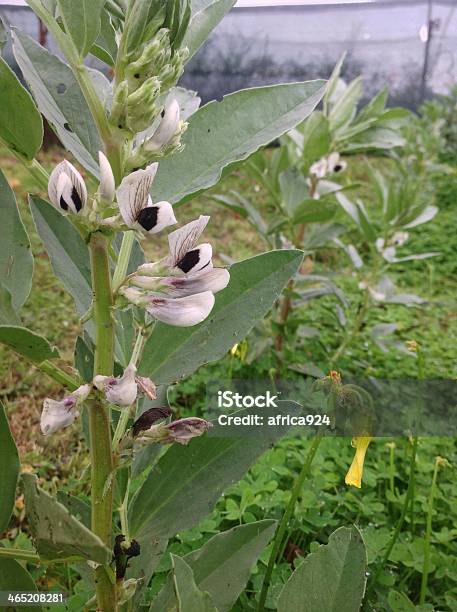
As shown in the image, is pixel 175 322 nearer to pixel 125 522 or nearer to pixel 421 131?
pixel 125 522

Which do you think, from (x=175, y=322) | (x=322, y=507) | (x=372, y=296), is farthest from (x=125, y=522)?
(x=372, y=296)

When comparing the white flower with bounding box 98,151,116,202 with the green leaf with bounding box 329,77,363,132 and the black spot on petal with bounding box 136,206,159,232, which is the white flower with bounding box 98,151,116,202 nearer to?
the black spot on petal with bounding box 136,206,159,232

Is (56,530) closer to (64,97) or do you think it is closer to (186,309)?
(186,309)

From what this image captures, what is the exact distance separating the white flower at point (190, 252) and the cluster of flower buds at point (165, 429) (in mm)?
153

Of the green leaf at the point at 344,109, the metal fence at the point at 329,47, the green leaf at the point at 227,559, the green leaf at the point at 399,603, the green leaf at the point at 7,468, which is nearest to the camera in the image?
the green leaf at the point at 7,468

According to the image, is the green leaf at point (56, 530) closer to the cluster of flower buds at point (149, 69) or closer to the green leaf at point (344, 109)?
the cluster of flower buds at point (149, 69)

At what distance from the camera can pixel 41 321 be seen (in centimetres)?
192

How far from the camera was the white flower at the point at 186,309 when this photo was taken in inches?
20.0

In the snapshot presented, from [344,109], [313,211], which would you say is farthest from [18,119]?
[344,109]

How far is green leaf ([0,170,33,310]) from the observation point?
0.61m

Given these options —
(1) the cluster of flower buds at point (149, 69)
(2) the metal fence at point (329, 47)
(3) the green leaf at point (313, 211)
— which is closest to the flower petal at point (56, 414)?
(1) the cluster of flower buds at point (149, 69)

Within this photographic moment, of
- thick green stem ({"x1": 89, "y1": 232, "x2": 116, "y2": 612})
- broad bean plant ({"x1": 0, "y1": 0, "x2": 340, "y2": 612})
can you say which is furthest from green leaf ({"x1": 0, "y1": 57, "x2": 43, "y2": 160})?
thick green stem ({"x1": 89, "y1": 232, "x2": 116, "y2": 612})

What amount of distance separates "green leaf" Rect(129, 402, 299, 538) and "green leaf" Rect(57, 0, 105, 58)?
38cm

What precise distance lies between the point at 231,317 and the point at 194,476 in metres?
0.18
